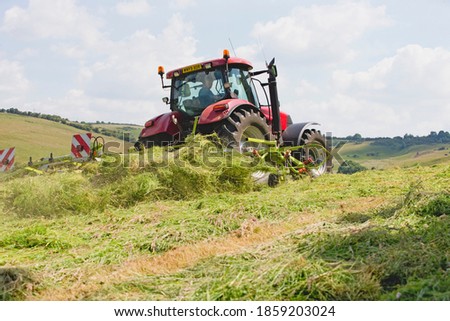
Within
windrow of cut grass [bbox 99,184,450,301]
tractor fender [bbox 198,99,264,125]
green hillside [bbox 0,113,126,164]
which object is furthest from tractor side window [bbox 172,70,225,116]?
green hillside [bbox 0,113,126,164]

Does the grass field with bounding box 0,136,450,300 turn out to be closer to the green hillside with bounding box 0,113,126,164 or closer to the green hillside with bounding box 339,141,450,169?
the green hillside with bounding box 339,141,450,169

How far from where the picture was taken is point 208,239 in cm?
421

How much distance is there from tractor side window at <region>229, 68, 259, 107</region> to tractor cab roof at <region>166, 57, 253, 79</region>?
16cm

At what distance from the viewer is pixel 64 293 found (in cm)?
292

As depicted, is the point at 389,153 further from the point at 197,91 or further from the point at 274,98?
the point at 197,91

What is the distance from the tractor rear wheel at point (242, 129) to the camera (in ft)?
24.9

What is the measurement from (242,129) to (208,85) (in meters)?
1.52

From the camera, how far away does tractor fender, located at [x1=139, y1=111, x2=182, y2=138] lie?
8719 mm

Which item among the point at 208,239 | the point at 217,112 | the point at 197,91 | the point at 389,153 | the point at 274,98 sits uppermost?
the point at 197,91

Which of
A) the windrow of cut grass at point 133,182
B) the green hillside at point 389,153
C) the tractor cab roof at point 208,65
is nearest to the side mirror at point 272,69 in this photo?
the tractor cab roof at point 208,65

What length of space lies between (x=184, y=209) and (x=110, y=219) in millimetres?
916

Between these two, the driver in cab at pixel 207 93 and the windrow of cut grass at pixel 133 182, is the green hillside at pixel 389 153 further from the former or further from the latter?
the windrow of cut grass at pixel 133 182

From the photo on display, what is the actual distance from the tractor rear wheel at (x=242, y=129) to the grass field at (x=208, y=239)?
84 centimetres

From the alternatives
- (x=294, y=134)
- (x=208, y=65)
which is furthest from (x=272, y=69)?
(x=294, y=134)
